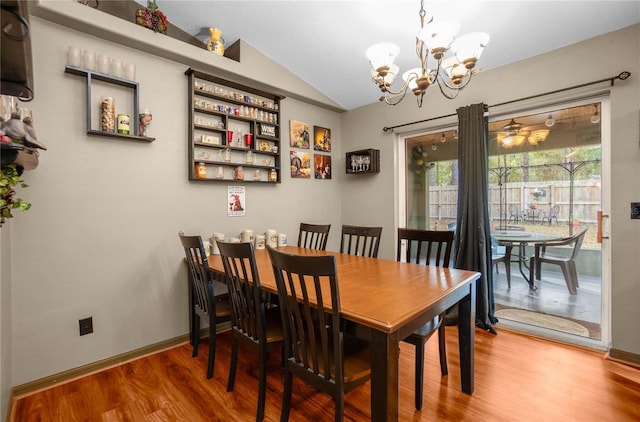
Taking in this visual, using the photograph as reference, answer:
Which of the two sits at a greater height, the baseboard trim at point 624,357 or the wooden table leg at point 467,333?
the wooden table leg at point 467,333

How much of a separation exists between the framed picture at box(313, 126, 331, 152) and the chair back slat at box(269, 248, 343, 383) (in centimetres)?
244

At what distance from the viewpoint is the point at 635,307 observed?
2146mm

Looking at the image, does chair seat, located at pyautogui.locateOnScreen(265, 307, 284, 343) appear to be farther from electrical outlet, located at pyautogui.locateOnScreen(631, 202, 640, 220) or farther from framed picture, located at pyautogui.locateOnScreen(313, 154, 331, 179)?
electrical outlet, located at pyautogui.locateOnScreen(631, 202, 640, 220)

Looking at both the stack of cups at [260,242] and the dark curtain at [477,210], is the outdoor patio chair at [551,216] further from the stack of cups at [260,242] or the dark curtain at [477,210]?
the stack of cups at [260,242]

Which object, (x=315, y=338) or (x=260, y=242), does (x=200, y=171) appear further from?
(x=315, y=338)

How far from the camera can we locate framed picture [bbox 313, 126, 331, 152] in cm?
366

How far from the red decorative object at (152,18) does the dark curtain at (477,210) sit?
2665 millimetres

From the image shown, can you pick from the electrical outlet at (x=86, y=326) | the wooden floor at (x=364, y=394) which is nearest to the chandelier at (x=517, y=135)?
the wooden floor at (x=364, y=394)

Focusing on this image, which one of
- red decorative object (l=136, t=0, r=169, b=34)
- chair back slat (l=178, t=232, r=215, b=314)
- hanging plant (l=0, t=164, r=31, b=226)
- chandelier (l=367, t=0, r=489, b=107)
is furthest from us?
red decorative object (l=136, t=0, r=169, b=34)

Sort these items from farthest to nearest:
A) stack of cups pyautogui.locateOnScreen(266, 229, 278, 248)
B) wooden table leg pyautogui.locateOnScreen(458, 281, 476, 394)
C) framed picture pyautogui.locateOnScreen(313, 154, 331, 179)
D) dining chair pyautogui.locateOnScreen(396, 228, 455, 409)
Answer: framed picture pyautogui.locateOnScreen(313, 154, 331, 179) < stack of cups pyautogui.locateOnScreen(266, 229, 278, 248) < wooden table leg pyautogui.locateOnScreen(458, 281, 476, 394) < dining chair pyautogui.locateOnScreen(396, 228, 455, 409)

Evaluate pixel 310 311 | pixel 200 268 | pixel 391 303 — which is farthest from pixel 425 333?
pixel 200 268

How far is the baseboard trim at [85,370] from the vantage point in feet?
6.15

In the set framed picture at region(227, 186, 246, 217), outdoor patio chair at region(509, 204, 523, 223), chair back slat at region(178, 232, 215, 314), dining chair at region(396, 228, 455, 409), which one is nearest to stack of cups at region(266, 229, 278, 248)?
framed picture at region(227, 186, 246, 217)

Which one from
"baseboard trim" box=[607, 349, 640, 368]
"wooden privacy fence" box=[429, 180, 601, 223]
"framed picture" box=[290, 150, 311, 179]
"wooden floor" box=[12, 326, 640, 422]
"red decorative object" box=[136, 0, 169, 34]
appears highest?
"red decorative object" box=[136, 0, 169, 34]
